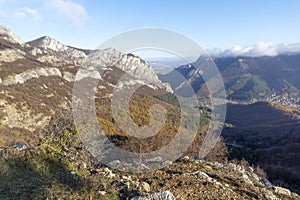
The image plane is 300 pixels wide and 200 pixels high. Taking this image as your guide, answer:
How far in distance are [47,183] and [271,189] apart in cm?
1790

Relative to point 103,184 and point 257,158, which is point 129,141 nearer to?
point 103,184

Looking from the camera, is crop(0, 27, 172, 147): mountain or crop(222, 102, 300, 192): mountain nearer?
crop(222, 102, 300, 192): mountain

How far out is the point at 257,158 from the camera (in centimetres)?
8544

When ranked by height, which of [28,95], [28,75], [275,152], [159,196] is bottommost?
[275,152]

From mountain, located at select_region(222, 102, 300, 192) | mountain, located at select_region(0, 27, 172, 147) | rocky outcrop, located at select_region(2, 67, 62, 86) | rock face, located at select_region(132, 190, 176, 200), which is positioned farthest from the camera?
rocky outcrop, located at select_region(2, 67, 62, 86)

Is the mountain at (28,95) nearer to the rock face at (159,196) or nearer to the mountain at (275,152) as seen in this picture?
the rock face at (159,196)

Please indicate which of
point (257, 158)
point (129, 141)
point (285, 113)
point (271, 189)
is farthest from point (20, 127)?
point (285, 113)

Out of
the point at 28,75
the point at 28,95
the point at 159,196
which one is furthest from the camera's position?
the point at 28,75

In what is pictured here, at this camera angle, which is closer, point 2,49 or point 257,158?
point 257,158

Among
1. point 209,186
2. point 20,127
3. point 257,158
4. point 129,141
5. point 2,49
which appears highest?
point 2,49

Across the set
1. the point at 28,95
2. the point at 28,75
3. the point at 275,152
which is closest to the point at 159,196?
the point at 28,95

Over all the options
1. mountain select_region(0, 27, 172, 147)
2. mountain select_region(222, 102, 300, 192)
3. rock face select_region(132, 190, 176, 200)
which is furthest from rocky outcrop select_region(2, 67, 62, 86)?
rock face select_region(132, 190, 176, 200)

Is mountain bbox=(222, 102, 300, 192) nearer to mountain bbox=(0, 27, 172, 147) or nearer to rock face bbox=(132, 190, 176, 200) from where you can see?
rock face bbox=(132, 190, 176, 200)

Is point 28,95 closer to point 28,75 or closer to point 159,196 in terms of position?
point 28,75
